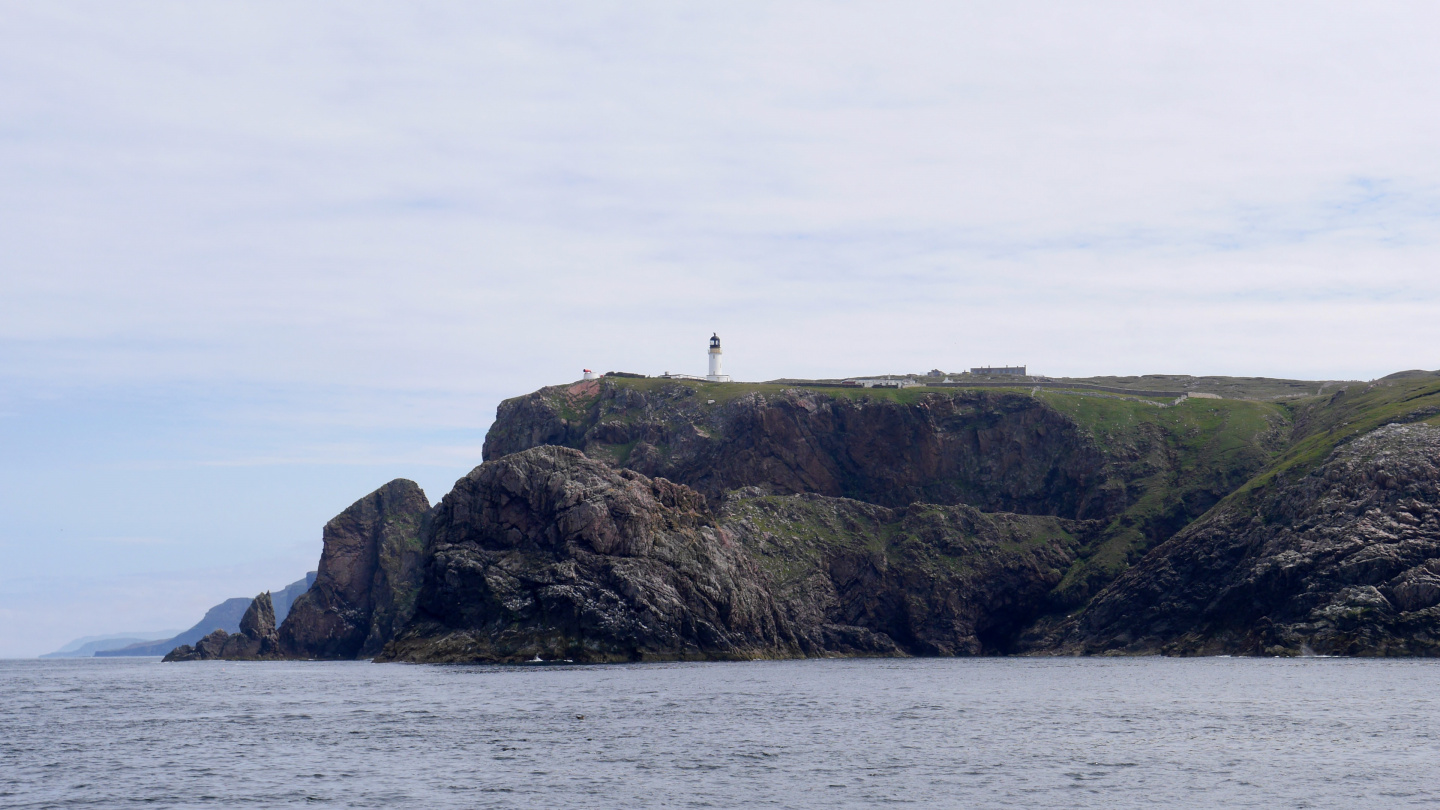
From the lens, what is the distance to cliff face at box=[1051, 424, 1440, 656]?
502ft

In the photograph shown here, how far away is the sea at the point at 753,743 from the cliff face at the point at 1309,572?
30063 millimetres

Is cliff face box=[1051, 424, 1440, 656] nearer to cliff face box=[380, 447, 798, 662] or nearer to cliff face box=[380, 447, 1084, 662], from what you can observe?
cliff face box=[380, 447, 1084, 662]

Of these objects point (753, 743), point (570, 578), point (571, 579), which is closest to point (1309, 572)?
point (571, 579)

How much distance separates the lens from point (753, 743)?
74.1m

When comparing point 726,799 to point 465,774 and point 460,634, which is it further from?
point 460,634

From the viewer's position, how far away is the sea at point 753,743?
183ft

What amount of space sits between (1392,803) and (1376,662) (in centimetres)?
9983

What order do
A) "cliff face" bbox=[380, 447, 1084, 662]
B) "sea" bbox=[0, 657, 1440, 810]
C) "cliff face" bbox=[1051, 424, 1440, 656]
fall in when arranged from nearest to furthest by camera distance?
"sea" bbox=[0, 657, 1440, 810] → "cliff face" bbox=[1051, 424, 1440, 656] → "cliff face" bbox=[380, 447, 1084, 662]

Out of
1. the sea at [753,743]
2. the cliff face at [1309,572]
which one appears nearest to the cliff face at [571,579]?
the sea at [753,743]

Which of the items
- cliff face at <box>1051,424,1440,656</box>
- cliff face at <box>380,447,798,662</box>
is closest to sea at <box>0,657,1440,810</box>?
cliff face at <box>1051,424,1440,656</box>

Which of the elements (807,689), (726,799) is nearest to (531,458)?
Answer: (807,689)

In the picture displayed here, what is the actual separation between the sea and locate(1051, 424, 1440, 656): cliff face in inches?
1184

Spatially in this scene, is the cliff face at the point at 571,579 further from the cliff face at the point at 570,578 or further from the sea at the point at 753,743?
the sea at the point at 753,743

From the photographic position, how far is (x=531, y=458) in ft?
604
